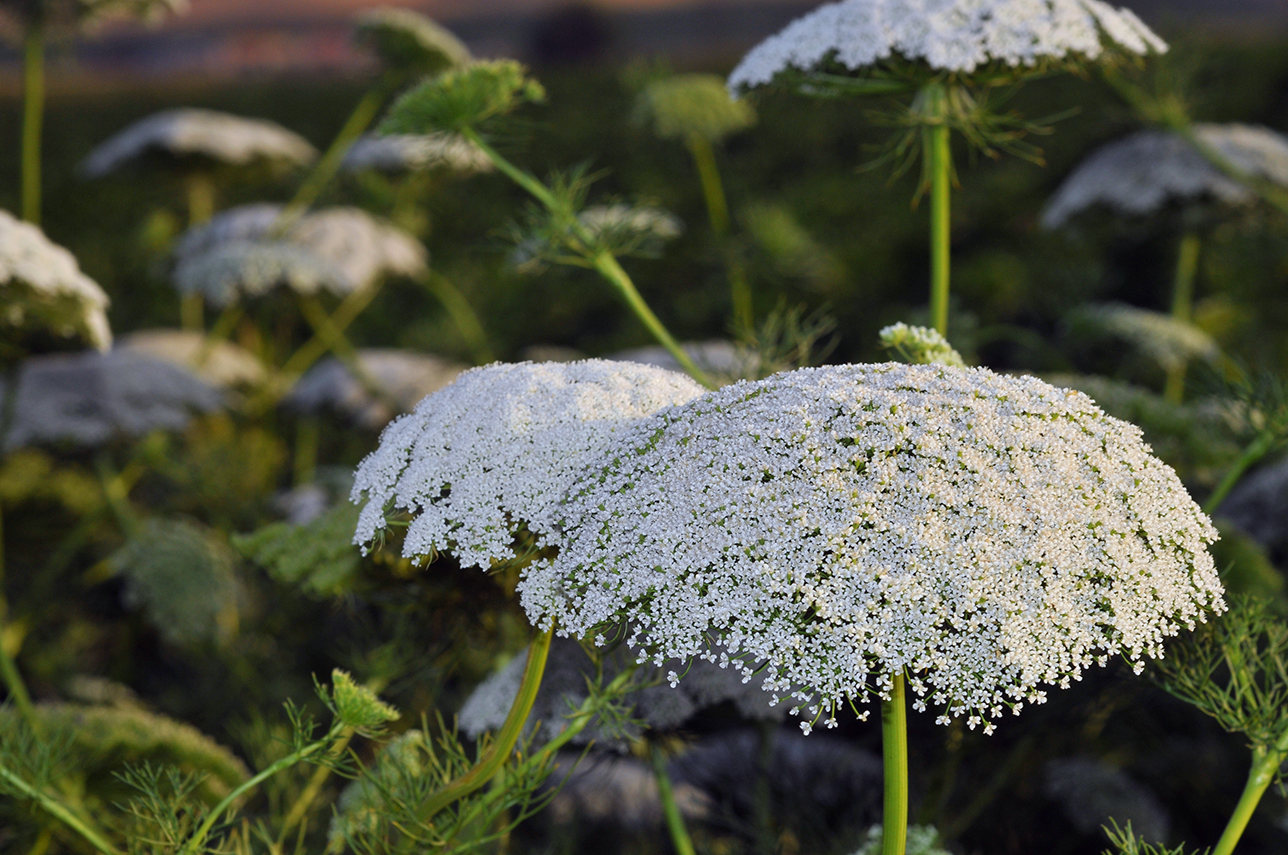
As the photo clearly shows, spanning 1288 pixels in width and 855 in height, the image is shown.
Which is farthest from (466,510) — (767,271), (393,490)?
(767,271)

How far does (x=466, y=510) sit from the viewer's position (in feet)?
5.47

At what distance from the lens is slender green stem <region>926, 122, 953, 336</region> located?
103 inches

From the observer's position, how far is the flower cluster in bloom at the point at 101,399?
5012 mm

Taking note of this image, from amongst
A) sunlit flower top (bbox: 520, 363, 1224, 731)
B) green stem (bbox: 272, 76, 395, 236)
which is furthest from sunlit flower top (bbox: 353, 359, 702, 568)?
green stem (bbox: 272, 76, 395, 236)

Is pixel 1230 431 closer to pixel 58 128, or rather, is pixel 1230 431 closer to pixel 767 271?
pixel 767 271

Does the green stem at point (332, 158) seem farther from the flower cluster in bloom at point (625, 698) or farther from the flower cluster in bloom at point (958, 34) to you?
the flower cluster in bloom at point (625, 698)

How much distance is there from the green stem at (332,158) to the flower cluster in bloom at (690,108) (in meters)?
1.64

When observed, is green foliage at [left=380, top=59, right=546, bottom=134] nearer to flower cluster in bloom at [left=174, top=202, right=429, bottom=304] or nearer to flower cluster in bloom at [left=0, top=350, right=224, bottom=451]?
flower cluster in bloom at [left=174, top=202, right=429, bottom=304]

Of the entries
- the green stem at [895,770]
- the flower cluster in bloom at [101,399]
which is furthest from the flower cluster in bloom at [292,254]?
the green stem at [895,770]

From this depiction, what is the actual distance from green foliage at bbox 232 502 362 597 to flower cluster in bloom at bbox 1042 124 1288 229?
4817mm

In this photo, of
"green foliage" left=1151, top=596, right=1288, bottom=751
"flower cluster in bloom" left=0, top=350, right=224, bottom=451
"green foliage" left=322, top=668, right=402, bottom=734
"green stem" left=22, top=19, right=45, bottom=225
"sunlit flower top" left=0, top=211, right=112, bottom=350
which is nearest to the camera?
"green foliage" left=322, top=668, right=402, bottom=734

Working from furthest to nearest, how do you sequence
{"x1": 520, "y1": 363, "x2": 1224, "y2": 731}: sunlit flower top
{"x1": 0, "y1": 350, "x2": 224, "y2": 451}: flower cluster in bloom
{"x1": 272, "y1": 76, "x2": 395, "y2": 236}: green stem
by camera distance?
1. {"x1": 272, "y1": 76, "x2": 395, "y2": 236}: green stem
2. {"x1": 0, "y1": 350, "x2": 224, "y2": 451}: flower cluster in bloom
3. {"x1": 520, "y1": 363, "x2": 1224, "y2": 731}: sunlit flower top

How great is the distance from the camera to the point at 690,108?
4.81m

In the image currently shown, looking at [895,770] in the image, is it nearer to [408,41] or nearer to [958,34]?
[958,34]
